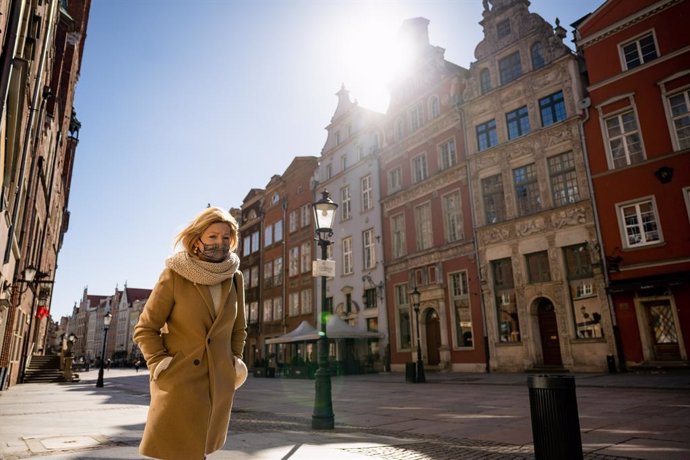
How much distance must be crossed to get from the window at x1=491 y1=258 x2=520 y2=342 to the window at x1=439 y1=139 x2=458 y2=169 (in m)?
6.31

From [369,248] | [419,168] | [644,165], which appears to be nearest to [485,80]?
[419,168]

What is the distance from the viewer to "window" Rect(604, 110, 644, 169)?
57.5ft

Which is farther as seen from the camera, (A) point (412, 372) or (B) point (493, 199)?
(B) point (493, 199)

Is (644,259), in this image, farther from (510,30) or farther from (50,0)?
(50,0)

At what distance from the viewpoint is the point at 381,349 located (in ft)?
88.2

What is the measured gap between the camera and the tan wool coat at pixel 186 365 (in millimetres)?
2496

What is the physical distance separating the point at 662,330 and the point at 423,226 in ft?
41.8

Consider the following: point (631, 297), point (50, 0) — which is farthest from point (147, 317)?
point (631, 297)

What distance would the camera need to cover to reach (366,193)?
3072cm

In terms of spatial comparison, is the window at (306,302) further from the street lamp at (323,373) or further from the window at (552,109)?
the street lamp at (323,373)

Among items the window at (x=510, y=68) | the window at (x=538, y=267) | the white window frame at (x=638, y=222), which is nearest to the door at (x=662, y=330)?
the white window frame at (x=638, y=222)

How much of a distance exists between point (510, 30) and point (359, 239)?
15.2m

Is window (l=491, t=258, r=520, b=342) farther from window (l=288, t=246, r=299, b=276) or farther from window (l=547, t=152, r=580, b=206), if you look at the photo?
window (l=288, t=246, r=299, b=276)

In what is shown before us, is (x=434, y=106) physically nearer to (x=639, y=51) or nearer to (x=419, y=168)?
(x=419, y=168)
